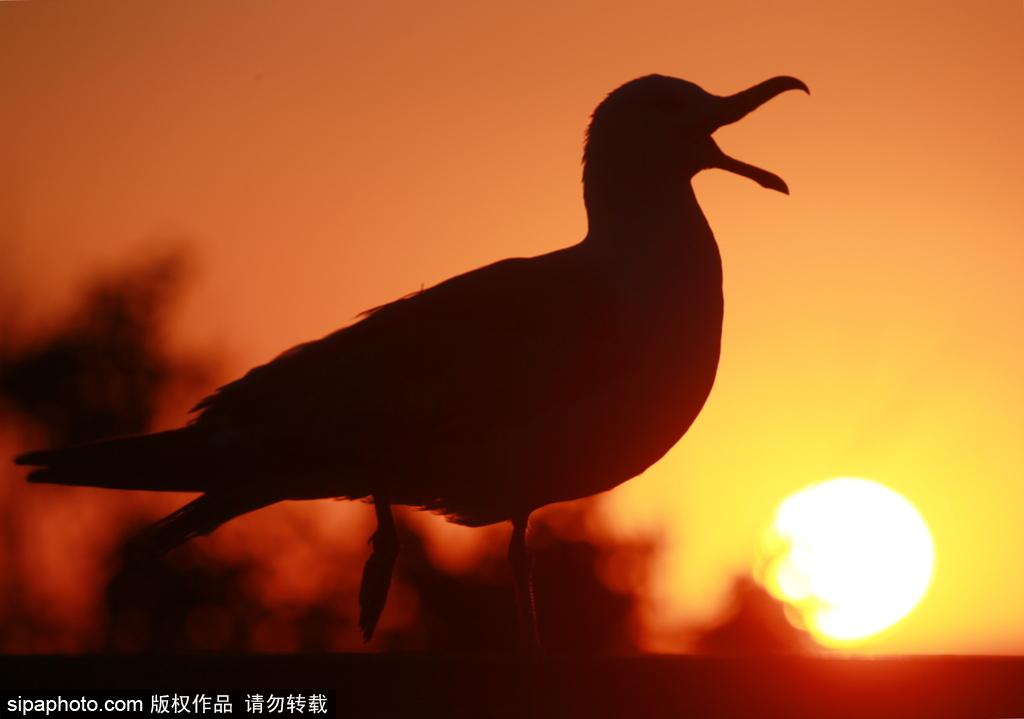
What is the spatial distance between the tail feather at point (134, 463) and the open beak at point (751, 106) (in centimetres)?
259

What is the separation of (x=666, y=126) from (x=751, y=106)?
379 millimetres

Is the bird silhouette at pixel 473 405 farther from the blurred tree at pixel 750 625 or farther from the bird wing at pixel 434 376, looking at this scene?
the blurred tree at pixel 750 625

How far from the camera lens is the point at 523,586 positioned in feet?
22.0

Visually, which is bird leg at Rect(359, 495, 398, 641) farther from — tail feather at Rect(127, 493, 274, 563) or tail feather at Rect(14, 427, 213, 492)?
tail feather at Rect(14, 427, 213, 492)

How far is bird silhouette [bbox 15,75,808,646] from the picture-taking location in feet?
21.1

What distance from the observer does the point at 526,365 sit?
21.5 ft

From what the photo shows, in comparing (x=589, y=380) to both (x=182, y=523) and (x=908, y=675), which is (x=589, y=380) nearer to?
(x=182, y=523)

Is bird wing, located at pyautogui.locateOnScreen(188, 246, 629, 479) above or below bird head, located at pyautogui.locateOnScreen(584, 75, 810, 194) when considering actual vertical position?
below

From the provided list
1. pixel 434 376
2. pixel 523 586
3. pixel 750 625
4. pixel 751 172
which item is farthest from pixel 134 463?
pixel 750 625

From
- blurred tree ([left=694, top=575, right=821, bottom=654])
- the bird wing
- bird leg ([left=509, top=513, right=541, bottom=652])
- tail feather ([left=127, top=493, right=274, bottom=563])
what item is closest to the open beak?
the bird wing

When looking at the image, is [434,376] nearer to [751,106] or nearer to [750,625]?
[751,106]

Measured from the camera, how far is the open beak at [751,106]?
7.44 metres

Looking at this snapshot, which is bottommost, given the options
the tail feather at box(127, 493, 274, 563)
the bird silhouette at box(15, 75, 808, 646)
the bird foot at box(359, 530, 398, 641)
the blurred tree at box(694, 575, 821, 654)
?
the bird foot at box(359, 530, 398, 641)

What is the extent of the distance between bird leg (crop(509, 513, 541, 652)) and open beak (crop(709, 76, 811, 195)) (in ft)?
5.90
